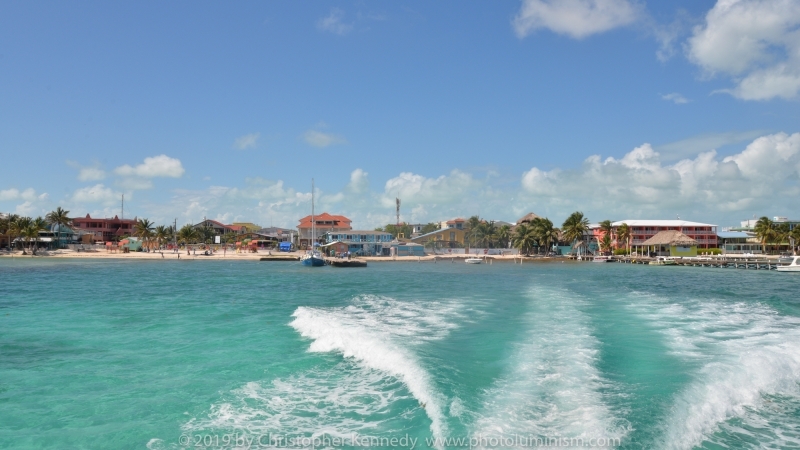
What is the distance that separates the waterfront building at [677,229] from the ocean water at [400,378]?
283 feet

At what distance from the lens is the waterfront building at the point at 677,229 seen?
102 m

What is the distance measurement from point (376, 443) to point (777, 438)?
6937 millimetres

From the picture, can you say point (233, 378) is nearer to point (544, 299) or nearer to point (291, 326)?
point (291, 326)

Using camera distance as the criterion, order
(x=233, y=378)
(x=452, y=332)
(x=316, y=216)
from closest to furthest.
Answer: (x=233, y=378), (x=452, y=332), (x=316, y=216)

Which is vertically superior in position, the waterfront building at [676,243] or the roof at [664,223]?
the roof at [664,223]

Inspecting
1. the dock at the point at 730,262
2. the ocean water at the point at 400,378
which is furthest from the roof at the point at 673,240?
the ocean water at the point at 400,378

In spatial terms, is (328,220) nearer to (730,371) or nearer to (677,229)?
(677,229)

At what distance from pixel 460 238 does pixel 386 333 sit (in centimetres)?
10222

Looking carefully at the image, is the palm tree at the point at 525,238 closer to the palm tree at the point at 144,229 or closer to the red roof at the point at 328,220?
the red roof at the point at 328,220

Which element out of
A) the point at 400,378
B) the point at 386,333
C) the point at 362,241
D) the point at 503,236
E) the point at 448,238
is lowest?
the point at 400,378

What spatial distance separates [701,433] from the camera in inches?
363

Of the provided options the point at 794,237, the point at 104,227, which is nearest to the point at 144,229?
the point at 104,227

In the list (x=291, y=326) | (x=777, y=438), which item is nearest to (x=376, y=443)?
(x=777, y=438)

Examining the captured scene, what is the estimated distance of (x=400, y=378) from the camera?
12.4m
